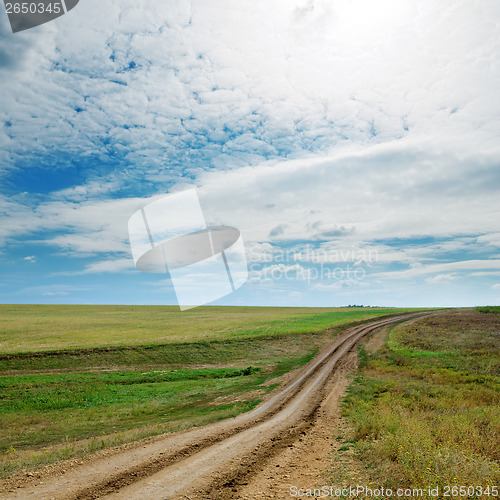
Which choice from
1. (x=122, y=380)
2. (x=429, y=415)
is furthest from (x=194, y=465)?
(x=122, y=380)

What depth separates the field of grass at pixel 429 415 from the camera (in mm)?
8125

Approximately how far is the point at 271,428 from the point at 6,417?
16950mm

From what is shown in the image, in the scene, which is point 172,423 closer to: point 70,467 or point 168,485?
point 70,467

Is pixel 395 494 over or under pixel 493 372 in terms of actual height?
over

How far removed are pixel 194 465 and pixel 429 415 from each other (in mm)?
10394

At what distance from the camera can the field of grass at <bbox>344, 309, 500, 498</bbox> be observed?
812 cm

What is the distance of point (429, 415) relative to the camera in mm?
14070

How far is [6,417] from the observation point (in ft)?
64.6

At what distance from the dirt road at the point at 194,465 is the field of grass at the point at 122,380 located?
192 centimetres

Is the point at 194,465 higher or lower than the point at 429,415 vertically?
higher

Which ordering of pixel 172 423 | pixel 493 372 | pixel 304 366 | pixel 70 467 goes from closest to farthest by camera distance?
pixel 70 467 → pixel 172 423 → pixel 493 372 → pixel 304 366

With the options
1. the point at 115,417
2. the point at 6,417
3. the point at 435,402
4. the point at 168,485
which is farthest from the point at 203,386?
the point at 168,485
